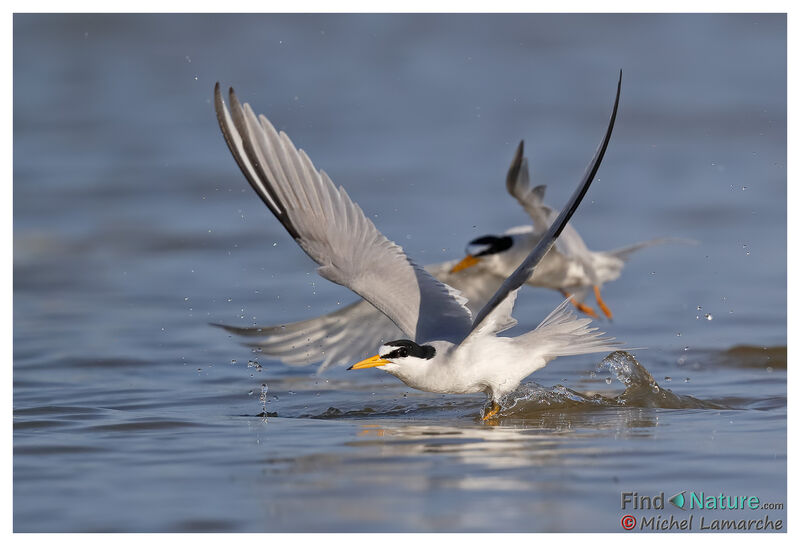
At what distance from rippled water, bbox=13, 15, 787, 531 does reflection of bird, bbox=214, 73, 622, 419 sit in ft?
0.94

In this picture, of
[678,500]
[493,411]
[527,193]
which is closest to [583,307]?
[527,193]

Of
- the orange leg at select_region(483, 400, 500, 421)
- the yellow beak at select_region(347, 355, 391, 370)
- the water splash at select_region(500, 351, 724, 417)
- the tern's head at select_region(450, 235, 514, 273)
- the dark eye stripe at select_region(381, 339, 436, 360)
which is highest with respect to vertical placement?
the tern's head at select_region(450, 235, 514, 273)

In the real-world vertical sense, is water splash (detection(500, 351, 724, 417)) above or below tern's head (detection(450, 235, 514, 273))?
below

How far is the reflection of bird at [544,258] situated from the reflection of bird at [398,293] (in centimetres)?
132

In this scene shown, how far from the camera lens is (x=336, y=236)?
6449 mm

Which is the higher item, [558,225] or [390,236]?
[390,236]

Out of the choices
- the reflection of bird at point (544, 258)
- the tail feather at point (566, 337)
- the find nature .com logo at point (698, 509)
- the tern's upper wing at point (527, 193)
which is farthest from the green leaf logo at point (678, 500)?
the tern's upper wing at point (527, 193)

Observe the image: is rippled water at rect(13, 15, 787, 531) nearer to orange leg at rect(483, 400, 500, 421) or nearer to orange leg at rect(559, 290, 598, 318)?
orange leg at rect(483, 400, 500, 421)

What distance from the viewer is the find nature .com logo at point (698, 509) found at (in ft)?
13.8

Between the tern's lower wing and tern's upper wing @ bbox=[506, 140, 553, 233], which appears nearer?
the tern's lower wing

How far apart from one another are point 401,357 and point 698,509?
190cm

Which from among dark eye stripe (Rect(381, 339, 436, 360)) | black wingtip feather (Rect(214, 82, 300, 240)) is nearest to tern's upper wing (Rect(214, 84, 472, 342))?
black wingtip feather (Rect(214, 82, 300, 240))

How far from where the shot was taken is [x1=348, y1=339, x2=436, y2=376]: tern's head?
5.79m

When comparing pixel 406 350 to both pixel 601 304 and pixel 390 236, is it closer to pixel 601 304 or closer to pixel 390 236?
pixel 601 304
